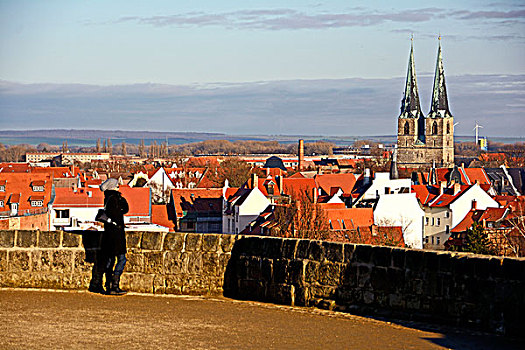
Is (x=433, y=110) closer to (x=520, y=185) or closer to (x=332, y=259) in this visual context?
(x=520, y=185)

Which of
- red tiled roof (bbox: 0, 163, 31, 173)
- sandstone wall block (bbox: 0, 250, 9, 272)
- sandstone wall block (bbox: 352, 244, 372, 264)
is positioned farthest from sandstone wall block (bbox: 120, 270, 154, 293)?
red tiled roof (bbox: 0, 163, 31, 173)

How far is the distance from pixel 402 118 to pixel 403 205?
117m

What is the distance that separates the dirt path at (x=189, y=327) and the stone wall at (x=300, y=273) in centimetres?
29

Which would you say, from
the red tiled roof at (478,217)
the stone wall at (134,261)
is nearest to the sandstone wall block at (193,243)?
the stone wall at (134,261)

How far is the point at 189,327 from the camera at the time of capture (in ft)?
26.7

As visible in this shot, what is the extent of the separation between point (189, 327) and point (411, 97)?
167m

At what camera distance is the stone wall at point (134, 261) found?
1001cm

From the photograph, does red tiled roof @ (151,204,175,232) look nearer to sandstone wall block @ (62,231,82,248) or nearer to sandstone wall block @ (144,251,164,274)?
sandstone wall block @ (62,231,82,248)

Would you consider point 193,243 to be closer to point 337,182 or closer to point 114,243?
point 114,243

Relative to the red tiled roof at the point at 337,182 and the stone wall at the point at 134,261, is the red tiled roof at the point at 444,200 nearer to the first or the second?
the red tiled roof at the point at 337,182

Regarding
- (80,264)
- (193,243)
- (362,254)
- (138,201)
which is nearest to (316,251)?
(362,254)

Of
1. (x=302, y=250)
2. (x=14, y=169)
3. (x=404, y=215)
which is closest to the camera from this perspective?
(x=302, y=250)

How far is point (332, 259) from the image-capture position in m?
9.24

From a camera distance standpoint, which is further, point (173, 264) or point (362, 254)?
point (173, 264)
